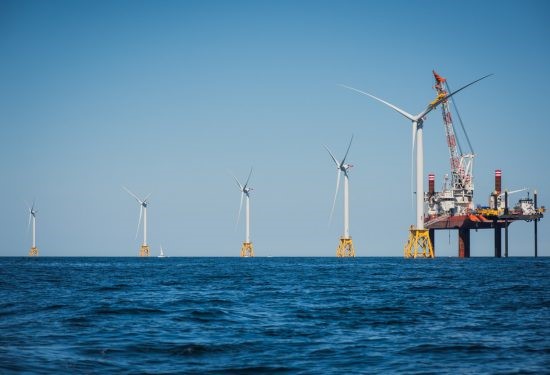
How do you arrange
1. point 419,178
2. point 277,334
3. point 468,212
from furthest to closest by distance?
point 468,212, point 419,178, point 277,334

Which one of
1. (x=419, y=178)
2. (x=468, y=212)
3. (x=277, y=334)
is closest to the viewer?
(x=277, y=334)

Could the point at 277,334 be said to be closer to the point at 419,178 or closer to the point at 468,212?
the point at 419,178

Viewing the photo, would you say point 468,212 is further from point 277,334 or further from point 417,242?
point 277,334

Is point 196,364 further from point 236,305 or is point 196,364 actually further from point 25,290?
point 25,290

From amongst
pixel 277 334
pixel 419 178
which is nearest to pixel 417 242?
pixel 419 178

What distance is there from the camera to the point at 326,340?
26172 millimetres

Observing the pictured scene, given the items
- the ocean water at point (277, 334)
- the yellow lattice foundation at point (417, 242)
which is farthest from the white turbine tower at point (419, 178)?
the ocean water at point (277, 334)

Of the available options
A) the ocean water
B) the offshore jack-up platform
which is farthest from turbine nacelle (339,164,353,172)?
the ocean water

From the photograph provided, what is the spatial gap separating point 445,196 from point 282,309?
166 metres

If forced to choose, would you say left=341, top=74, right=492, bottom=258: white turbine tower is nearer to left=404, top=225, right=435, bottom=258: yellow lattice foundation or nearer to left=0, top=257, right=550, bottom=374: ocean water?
left=404, top=225, right=435, bottom=258: yellow lattice foundation

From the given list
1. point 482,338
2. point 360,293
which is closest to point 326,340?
point 482,338

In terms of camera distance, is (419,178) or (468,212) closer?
(419,178)

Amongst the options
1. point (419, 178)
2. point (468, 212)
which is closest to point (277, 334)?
point (419, 178)

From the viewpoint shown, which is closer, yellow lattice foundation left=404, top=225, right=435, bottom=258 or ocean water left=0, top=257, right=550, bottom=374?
ocean water left=0, top=257, right=550, bottom=374
